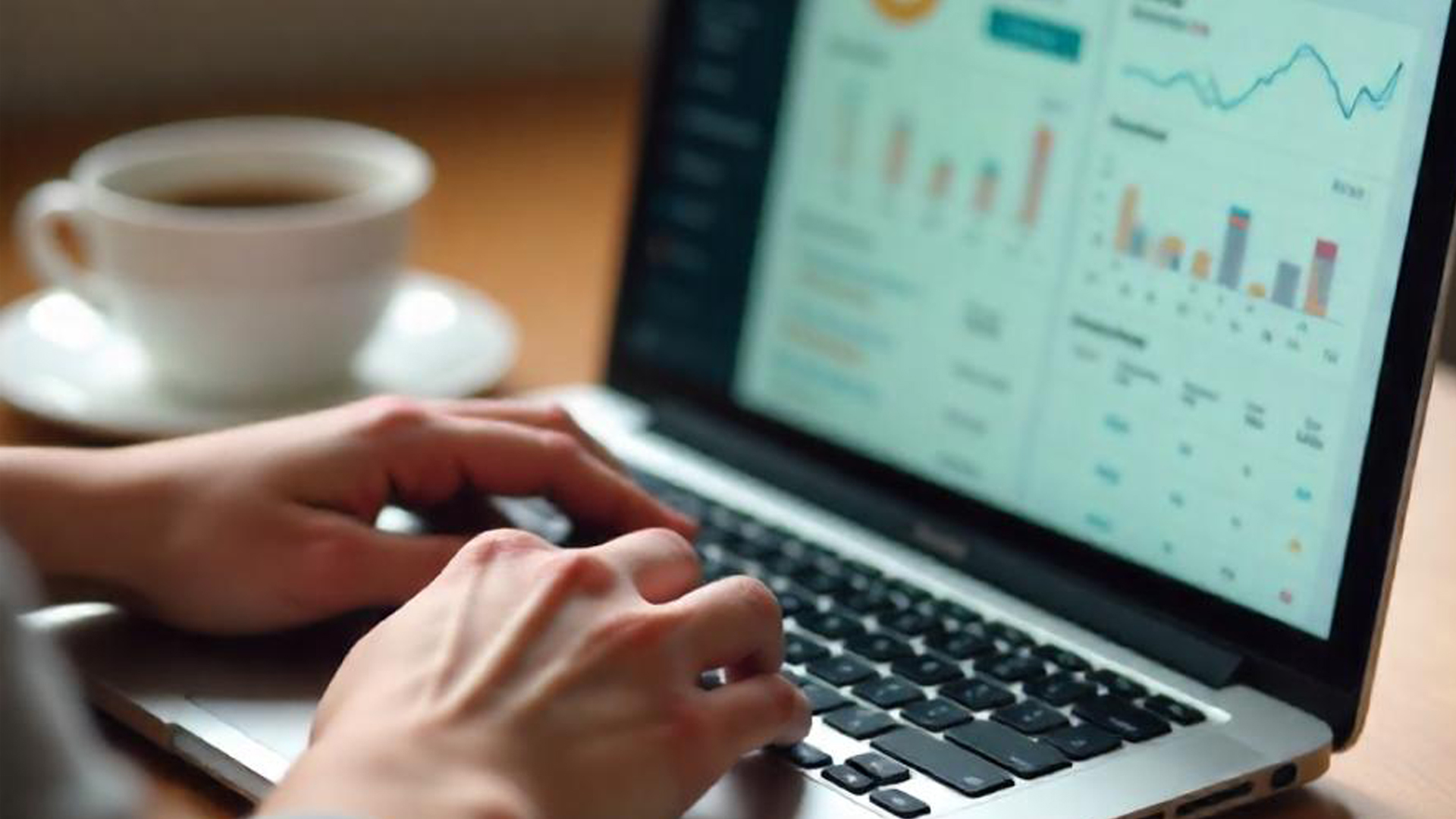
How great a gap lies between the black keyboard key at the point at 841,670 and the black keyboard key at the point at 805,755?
0.05 meters

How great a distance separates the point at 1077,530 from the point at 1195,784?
166mm

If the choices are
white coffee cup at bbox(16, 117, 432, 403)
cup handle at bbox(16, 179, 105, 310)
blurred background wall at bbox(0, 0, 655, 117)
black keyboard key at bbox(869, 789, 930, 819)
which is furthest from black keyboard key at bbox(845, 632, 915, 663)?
blurred background wall at bbox(0, 0, 655, 117)

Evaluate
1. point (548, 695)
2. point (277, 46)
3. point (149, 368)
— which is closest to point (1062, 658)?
point (548, 695)

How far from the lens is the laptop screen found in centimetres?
76

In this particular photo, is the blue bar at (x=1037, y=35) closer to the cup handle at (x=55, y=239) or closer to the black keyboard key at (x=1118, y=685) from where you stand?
the black keyboard key at (x=1118, y=685)

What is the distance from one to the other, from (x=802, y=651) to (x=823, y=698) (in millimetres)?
44

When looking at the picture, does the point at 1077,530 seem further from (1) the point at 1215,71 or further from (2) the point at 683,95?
(2) the point at 683,95

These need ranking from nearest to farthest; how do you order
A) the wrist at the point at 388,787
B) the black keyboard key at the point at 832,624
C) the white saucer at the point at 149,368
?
the wrist at the point at 388,787, the black keyboard key at the point at 832,624, the white saucer at the point at 149,368

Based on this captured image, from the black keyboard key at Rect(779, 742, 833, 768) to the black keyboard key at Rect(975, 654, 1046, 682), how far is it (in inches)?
3.8

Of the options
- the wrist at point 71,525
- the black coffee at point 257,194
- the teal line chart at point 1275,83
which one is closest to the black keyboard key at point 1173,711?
the teal line chart at point 1275,83

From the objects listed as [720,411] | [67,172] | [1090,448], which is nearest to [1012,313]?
[1090,448]

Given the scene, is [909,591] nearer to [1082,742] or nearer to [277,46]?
[1082,742]

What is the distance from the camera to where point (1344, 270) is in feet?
2.48

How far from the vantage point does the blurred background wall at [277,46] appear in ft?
4.86
